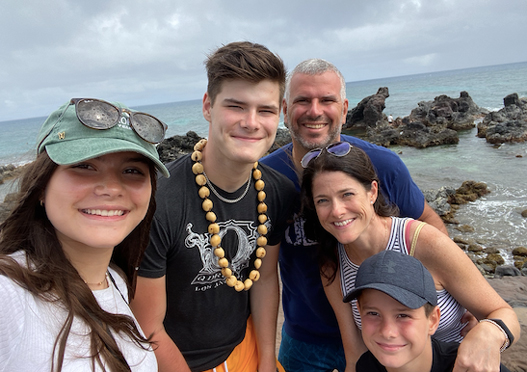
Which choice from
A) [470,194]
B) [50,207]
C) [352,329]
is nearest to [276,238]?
[352,329]

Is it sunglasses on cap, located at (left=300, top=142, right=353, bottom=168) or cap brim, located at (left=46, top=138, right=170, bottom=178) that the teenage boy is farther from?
cap brim, located at (left=46, top=138, right=170, bottom=178)

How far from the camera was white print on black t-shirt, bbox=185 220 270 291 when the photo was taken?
251 cm

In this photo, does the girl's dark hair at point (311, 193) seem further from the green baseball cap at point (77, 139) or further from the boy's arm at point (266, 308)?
A: the green baseball cap at point (77, 139)

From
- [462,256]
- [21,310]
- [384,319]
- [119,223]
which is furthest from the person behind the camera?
[462,256]

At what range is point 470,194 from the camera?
13172 mm

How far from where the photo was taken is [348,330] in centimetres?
282

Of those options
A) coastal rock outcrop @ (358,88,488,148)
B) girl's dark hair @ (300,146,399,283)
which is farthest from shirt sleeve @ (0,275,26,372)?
coastal rock outcrop @ (358,88,488,148)

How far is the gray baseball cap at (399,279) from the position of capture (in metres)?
2.00

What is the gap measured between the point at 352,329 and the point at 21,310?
7.81ft

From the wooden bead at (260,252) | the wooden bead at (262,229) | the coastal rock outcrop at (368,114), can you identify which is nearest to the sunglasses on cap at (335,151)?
the wooden bead at (262,229)

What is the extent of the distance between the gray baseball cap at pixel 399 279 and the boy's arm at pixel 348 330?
0.69 metres

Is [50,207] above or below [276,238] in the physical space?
above

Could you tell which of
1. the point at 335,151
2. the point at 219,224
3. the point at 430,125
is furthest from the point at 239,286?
the point at 430,125

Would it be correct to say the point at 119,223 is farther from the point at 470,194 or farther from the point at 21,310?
the point at 470,194
